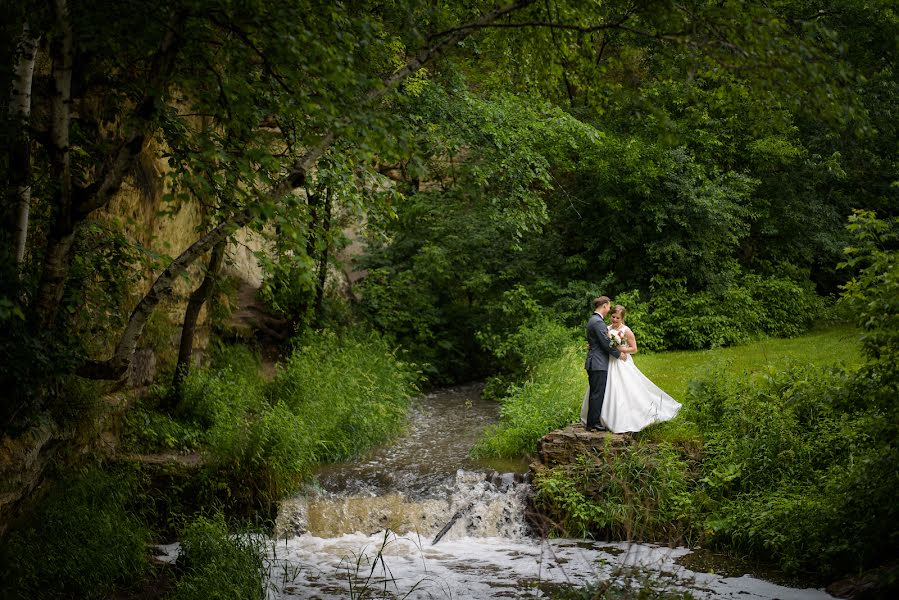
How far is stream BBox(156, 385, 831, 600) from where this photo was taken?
299 inches

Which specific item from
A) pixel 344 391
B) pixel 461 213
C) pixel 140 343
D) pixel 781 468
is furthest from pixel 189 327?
pixel 781 468

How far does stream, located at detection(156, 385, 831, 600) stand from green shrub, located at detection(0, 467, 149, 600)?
110cm

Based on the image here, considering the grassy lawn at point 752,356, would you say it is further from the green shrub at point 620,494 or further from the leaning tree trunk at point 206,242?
the leaning tree trunk at point 206,242

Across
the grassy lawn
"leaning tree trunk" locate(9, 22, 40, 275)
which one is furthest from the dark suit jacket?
"leaning tree trunk" locate(9, 22, 40, 275)

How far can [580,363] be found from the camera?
49.2 ft

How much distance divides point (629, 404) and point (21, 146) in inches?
319

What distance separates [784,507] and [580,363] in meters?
6.96

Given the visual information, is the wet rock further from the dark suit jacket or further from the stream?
the dark suit jacket

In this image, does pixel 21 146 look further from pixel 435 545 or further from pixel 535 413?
pixel 535 413

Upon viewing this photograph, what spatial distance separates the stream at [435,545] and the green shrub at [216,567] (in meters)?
0.31

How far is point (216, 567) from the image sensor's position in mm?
7250

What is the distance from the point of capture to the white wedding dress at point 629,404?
34.0ft

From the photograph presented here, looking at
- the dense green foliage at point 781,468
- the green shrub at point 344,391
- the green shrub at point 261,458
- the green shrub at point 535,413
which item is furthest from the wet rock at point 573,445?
the green shrub at point 344,391

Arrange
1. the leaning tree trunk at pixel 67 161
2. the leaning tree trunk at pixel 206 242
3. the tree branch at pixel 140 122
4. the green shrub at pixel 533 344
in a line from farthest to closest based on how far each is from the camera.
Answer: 1. the green shrub at pixel 533 344
2. the leaning tree trunk at pixel 206 242
3. the leaning tree trunk at pixel 67 161
4. the tree branch at pixel 140 122
